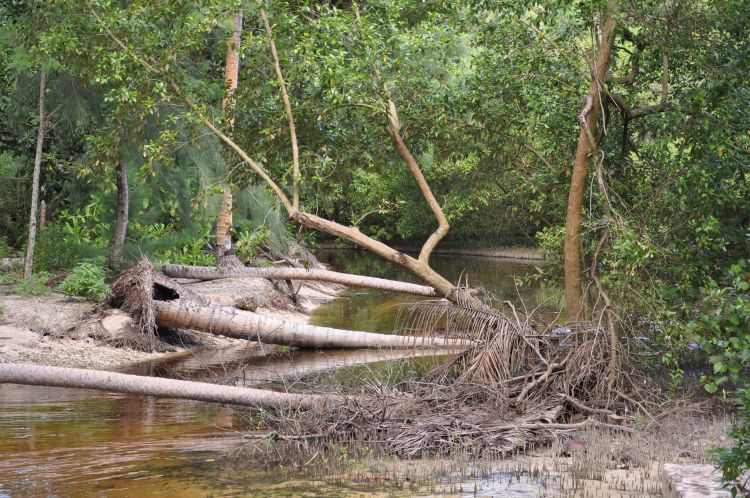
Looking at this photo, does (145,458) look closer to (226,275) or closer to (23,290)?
(23,290)

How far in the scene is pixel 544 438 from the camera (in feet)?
29.3

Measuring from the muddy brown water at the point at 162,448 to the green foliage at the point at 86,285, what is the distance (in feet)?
5.98

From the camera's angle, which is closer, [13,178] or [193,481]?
[193,481]

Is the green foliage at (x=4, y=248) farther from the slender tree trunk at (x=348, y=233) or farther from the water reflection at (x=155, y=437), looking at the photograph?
the slender tree trunk at (x=348, y=233)

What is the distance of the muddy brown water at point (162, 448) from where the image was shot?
25.2ft

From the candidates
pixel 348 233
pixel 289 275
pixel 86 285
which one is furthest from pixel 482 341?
pixel 86 285

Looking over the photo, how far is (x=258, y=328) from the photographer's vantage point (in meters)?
14.8

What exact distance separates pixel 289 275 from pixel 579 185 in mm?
6816

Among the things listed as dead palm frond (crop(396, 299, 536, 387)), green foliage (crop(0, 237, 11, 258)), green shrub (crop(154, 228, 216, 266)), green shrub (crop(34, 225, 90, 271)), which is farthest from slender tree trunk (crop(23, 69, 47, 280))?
dead palm frond (crop(396, 299, 536, 387))

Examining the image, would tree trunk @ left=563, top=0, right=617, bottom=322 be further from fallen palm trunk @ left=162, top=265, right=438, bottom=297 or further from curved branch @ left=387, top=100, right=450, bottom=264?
fallen palm trunk @ left=162, top=265, right=438, bottom=297

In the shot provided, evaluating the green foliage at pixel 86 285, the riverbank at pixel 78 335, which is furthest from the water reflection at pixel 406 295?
the green foliage at pixel 86 285

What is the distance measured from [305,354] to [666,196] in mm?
7185

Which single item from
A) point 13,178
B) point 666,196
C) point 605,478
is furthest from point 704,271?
point 13,178

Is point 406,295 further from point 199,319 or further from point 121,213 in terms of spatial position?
point 199,319
